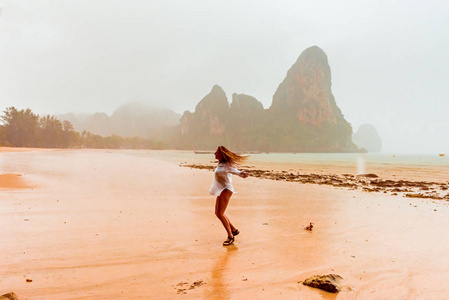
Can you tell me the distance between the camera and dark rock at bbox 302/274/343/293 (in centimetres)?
405

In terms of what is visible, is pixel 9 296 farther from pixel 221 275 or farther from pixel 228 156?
pixel 228 156

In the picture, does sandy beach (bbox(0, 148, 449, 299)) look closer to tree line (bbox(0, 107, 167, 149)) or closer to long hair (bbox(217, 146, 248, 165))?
long hair (bbox(217, 146, 248, 165))

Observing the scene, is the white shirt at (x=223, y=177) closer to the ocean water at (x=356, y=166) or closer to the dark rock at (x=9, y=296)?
the dark rock at (x=9, y=296)

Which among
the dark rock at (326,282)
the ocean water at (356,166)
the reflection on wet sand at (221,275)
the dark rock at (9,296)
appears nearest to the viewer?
the dark rock at (9,296)

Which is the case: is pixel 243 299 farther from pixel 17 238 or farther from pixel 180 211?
pixel 180 211

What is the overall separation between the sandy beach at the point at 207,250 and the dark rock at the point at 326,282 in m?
0.10

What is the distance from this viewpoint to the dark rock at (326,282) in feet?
13.3

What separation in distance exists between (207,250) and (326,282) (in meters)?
2.49

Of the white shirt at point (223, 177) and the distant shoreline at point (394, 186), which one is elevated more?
the white shirt at point (223, 177)

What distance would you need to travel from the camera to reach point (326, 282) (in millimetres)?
4105

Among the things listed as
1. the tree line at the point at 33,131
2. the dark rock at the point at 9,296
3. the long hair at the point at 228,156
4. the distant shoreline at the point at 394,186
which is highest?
the tree line at the point at 33,131

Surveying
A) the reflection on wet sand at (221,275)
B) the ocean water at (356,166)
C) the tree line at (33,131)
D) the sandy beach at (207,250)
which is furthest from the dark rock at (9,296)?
the tree line at (33,131)

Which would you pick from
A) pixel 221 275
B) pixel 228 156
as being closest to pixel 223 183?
pixel 228 156

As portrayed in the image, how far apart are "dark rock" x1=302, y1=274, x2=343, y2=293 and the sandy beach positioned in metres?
0.10
